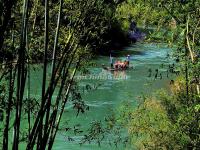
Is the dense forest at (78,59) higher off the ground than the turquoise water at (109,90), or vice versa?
the dense forest at (78,59)

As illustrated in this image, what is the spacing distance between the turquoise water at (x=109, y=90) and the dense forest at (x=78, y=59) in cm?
175

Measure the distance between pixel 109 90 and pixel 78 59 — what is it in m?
21.0

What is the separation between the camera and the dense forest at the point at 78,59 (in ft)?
17.0

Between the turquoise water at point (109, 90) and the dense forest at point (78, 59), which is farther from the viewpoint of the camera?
the turquoise water at point (109, 90)

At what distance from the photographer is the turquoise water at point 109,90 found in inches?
719

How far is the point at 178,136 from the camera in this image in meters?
11.1

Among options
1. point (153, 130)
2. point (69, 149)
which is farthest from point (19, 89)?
point (69, 149)

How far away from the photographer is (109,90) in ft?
93.1

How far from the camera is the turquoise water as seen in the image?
18.3 metres

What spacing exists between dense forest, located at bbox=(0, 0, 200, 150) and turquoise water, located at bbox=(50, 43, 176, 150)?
1.75 m

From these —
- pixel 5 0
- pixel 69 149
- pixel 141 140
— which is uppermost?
pixel 5 0

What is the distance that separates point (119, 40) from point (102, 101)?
3136cm

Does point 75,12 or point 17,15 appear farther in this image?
point 75,12

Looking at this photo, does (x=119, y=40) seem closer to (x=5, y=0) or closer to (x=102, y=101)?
(x=102, y=101)
